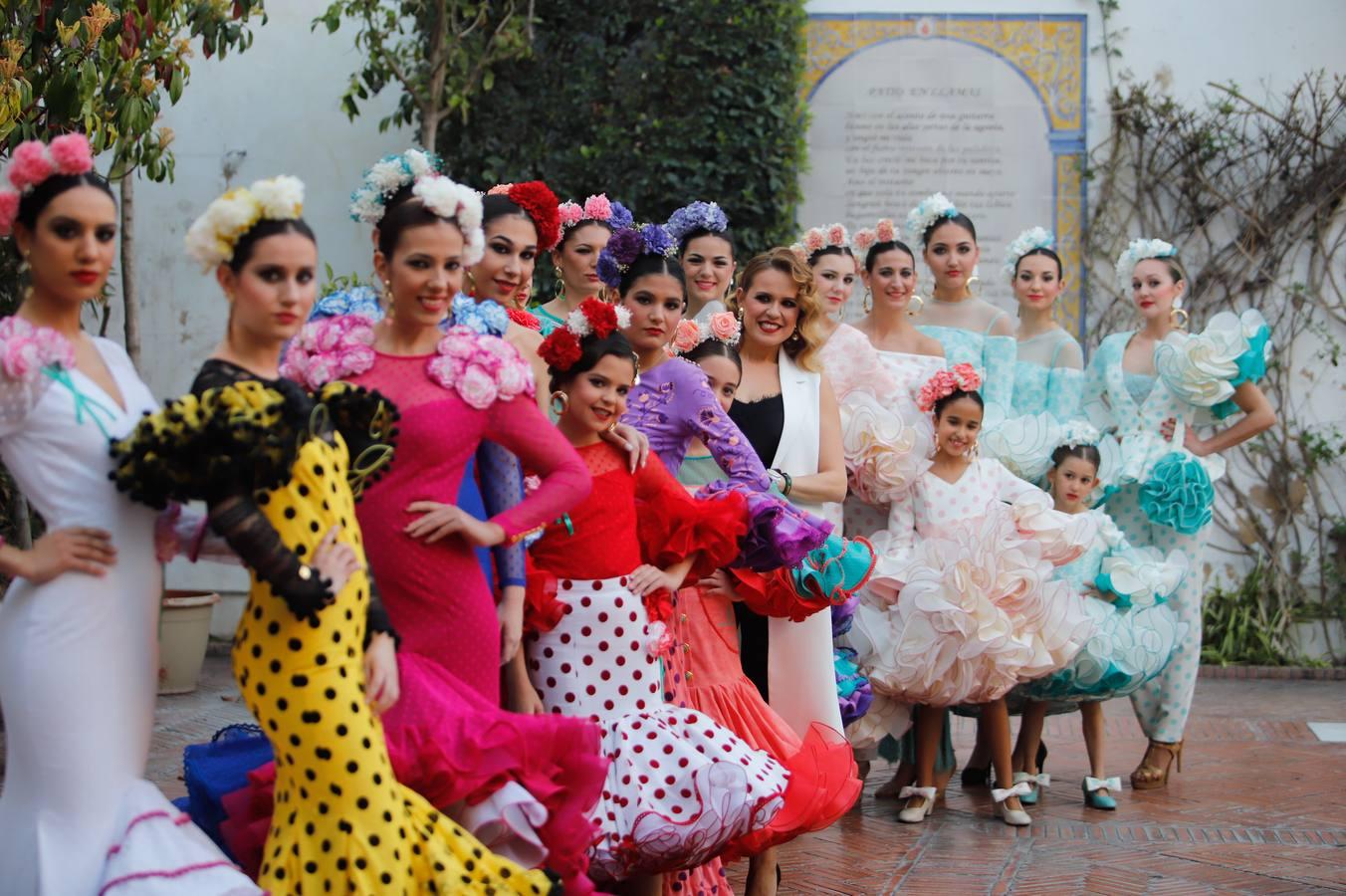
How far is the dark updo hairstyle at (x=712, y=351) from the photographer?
17.8 feet

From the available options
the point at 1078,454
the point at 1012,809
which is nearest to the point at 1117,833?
the point at 1012,809

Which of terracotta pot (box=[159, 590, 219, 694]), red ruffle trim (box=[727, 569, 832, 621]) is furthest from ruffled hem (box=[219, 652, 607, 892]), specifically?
terracotta pot (box=[159, 590, 219, 694])

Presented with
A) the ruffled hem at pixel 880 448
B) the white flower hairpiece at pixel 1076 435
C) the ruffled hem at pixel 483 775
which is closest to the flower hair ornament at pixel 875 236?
the ruffled hem at pixel 880 448

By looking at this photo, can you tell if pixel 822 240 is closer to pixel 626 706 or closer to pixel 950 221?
pixel 950 221

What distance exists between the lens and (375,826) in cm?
312

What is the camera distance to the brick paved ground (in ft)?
18.9

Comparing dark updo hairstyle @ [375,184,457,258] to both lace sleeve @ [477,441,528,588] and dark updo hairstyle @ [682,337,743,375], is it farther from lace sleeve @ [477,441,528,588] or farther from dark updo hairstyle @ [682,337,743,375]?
dark updo hairstyle @ [682,337,743,375]

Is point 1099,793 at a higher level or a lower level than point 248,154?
lower

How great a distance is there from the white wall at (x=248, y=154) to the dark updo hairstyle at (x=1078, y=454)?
5.74 metres

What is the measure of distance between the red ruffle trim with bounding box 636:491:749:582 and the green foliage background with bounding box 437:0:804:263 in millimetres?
6500

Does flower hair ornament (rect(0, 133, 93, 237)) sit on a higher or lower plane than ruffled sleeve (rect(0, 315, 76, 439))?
higher

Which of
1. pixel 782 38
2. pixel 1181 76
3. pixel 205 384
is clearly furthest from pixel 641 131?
pixel 205 384

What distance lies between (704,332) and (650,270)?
0.58 metres

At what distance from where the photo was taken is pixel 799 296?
227 inches
